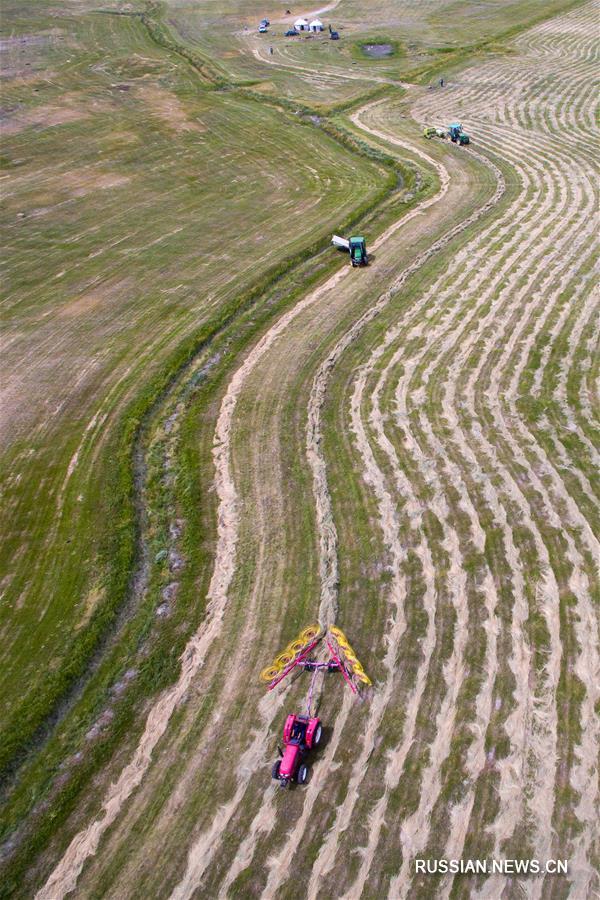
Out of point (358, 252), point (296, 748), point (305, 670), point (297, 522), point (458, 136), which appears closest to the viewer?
point (296, 748)

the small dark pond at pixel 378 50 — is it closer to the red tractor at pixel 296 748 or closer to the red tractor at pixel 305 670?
the red tractor at pixel 305 670

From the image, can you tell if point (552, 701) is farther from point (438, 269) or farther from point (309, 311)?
point (438, 269)

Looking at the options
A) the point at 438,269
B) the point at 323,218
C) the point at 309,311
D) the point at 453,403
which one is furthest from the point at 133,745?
the point at 323,218

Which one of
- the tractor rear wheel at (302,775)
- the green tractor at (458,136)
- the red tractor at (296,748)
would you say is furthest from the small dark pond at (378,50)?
the tractor rear wheel at (302,775)

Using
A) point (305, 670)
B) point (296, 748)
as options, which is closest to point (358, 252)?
point (305, 670)

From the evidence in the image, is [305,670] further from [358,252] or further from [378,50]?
[378,50]
